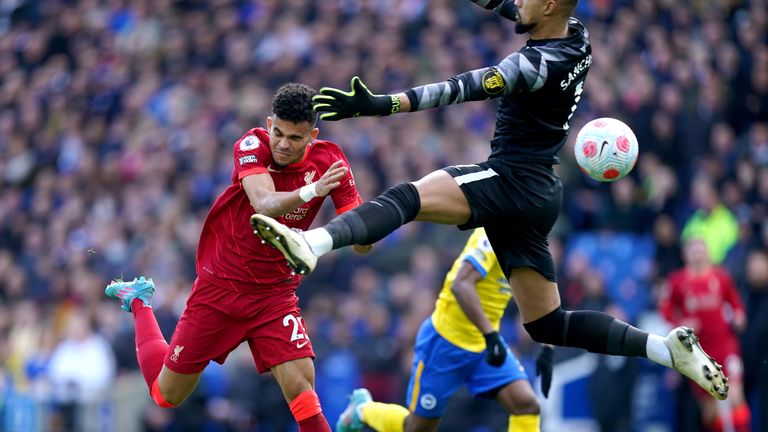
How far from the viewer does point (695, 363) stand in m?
7.18

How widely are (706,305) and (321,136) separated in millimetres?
6100

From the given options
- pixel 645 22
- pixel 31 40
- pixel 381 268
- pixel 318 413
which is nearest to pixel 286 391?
pixel 318 413

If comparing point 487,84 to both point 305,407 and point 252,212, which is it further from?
point 305,407

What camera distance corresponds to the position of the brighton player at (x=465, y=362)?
9.06m

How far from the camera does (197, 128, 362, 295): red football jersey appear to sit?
298 inches

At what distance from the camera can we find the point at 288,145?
7375mm

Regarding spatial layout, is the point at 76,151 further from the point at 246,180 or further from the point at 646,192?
the point at 246,180

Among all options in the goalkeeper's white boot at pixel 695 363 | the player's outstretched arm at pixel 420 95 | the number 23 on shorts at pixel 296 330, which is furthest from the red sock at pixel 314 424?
the goalkeeper's white boot at pixel 695 363

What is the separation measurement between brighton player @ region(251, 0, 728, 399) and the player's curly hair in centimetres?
81

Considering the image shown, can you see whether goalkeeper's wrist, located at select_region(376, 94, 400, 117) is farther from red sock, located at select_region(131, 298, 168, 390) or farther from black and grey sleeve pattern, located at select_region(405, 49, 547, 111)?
red sock, located at select_region(131, 298, 168, 390)

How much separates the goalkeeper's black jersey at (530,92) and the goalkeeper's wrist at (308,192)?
2.90 ft

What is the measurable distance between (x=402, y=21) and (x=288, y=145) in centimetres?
1022

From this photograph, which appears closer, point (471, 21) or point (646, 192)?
point (646, 192)

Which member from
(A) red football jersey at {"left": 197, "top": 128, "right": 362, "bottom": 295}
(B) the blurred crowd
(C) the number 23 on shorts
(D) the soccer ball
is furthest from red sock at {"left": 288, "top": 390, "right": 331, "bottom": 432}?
(B) the blurred crowd
